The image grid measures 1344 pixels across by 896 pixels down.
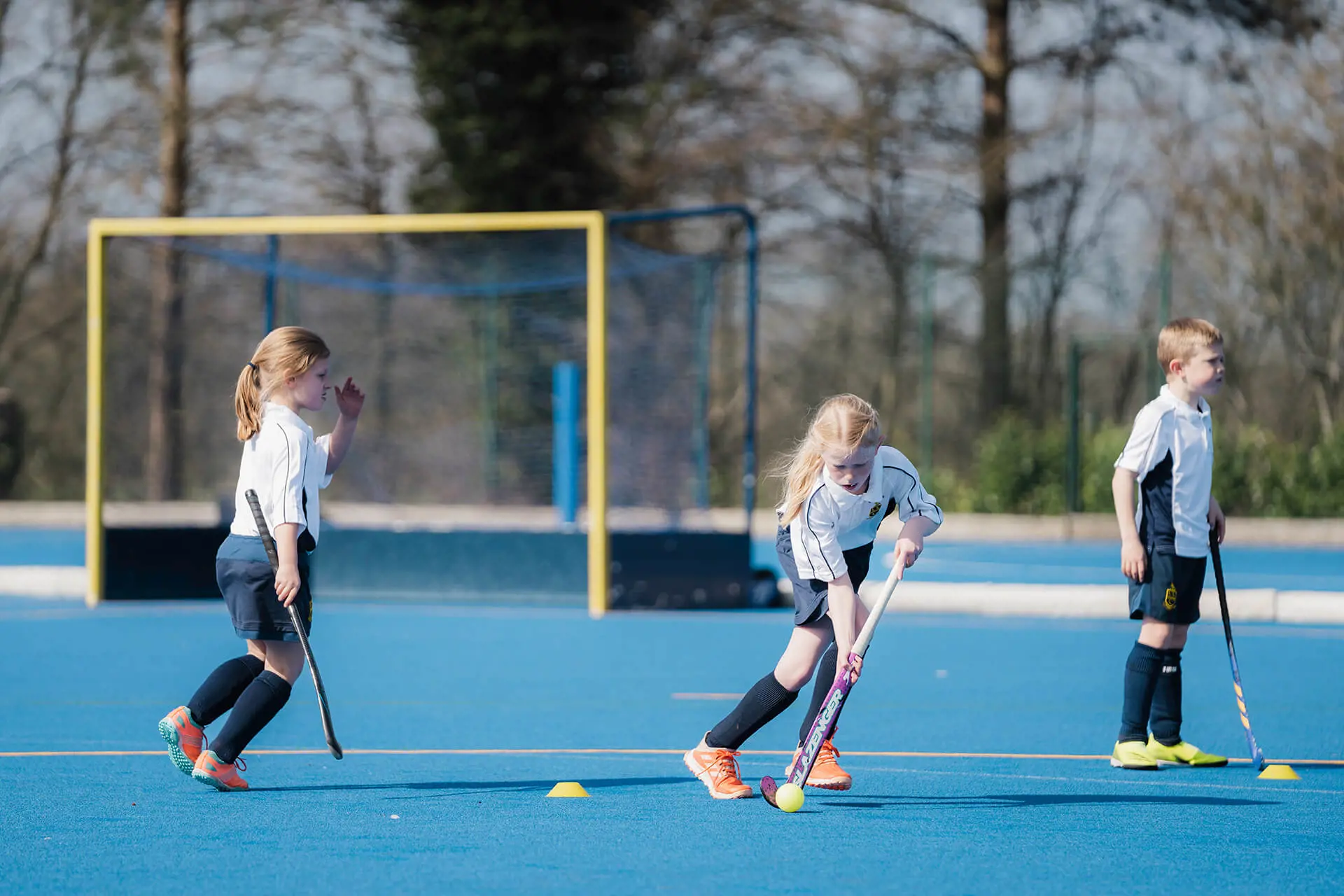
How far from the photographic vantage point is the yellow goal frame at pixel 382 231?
468 inches

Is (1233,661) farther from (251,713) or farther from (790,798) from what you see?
(251,713)

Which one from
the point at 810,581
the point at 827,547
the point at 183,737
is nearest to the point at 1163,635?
the point at 810,581

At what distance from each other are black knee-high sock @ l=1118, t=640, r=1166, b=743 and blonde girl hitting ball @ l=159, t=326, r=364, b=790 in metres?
2.80

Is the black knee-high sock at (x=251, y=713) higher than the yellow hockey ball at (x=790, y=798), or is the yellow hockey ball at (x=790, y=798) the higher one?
the black knee-high sock at (x=251, y=713)

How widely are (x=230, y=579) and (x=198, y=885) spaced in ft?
4.75

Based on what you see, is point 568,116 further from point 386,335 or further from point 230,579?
point 230,579

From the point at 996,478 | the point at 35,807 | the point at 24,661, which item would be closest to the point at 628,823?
the point at 35,807

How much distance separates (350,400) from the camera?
5785mm

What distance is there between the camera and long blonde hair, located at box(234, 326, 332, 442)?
5.59 m

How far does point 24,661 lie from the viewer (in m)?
9.34

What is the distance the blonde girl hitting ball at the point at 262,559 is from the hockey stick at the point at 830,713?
5.02ft

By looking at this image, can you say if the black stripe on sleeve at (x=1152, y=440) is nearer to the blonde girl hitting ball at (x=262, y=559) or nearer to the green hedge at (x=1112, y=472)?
the blonde girl hitting ball at (x=262, y=559)

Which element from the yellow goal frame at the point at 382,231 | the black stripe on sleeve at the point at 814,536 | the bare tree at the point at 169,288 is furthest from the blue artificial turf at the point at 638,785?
the bare tree at the point at 169,288

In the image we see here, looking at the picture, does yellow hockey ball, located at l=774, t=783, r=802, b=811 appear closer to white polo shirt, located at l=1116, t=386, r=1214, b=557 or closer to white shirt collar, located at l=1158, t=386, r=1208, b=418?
white polo shirt, located at l=1116, t=386, r=1214, b=557
